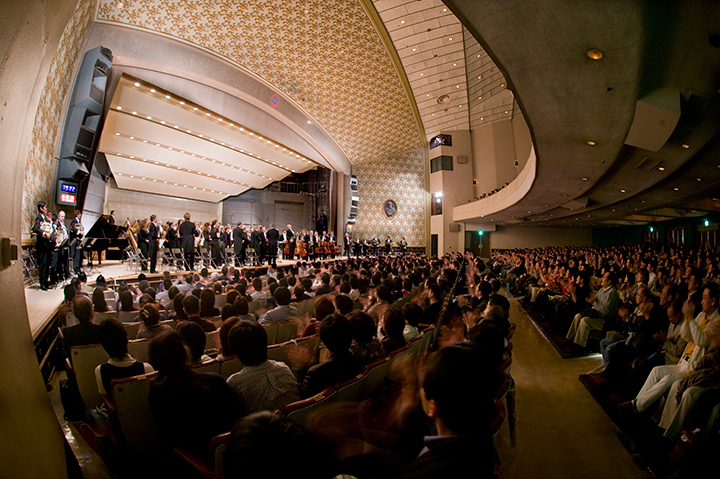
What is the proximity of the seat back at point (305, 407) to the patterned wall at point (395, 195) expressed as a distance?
1983 centimetres

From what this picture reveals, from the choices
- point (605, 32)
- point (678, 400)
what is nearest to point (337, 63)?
point (605, 32)

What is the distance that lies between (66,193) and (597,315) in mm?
10004

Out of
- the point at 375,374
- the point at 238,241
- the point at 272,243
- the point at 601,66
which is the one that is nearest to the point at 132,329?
the point at 375,374

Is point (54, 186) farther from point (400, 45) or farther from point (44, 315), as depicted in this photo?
point (400, 45)

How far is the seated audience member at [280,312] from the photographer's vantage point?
3594mm

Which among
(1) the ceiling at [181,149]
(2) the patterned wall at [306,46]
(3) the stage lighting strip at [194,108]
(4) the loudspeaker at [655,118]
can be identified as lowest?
(4) the loudspeaker at [655,118]

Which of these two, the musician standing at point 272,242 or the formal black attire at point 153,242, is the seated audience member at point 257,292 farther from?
the musician standing at point 272,242

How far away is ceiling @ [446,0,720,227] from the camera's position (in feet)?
9.02

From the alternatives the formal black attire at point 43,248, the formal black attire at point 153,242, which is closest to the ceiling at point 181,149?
the formal black attire at point 153,242

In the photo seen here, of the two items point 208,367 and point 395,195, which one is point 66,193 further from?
point 395,195

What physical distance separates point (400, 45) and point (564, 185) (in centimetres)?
948

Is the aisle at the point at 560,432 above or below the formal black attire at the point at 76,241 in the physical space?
below

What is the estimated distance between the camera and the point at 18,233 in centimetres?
182

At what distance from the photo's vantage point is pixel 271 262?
40.5 feet
